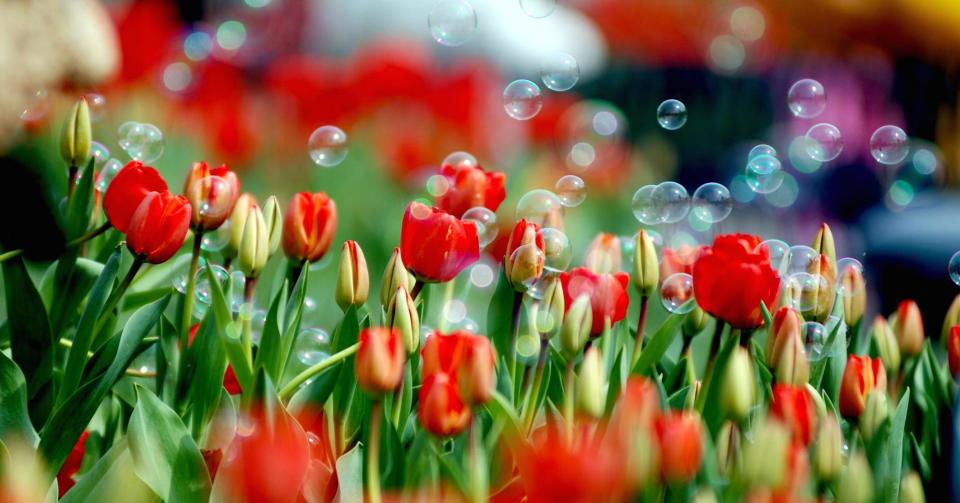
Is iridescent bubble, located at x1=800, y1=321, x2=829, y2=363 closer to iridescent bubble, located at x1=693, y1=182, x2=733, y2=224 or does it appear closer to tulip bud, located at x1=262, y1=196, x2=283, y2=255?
tulip bud, located at x1=262, y1=196, x2=283, y2=255

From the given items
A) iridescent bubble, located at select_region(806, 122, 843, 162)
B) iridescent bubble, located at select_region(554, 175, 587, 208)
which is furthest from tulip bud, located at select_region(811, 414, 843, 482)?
iridescent bubble, located at select_region(806, 122, 843, 162)

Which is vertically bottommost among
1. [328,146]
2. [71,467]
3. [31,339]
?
[71,467]

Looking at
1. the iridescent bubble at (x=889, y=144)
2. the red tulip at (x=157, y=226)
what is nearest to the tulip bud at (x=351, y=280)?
the red tulip at (x=157, y=226)

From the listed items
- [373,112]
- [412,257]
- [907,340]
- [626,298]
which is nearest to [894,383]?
[907,340]

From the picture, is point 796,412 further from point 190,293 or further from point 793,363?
point 190,293

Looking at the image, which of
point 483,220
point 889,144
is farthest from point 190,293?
point 889,144

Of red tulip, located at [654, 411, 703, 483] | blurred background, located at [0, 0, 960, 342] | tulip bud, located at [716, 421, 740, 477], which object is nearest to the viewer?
red tulip, located at [654, 411, 703, 483]

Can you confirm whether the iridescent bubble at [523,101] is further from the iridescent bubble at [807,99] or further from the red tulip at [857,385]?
the red tulip at [857,385]
